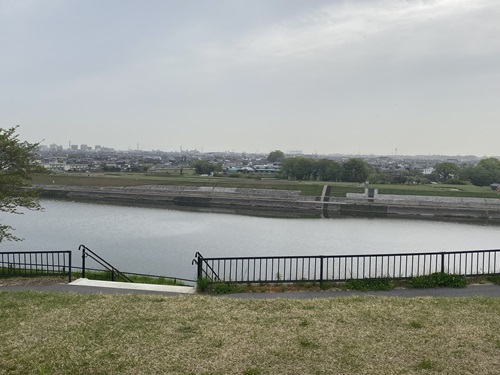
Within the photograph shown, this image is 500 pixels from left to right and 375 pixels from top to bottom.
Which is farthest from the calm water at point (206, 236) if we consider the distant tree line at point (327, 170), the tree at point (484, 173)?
the tree at point (484, 173)

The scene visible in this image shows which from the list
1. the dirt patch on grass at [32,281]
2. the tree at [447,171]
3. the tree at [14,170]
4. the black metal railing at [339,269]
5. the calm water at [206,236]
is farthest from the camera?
the tree at [447,171]

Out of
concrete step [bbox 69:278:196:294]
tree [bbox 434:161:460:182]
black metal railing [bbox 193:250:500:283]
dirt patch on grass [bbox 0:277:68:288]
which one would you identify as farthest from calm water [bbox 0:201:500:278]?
tree [bbox 434:161:460:182]

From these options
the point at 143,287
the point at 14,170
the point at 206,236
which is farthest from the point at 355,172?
the point at 143,287

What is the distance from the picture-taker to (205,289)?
25.6 feet

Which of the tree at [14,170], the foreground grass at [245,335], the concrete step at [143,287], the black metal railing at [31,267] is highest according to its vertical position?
the tree at [14,170]

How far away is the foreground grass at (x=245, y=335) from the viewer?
4348 millimetres

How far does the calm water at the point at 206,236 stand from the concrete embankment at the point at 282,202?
8.08 m

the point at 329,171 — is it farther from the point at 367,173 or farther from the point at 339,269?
the point at 339,269

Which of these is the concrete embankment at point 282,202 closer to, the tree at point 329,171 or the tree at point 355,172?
the tree at point 355,172

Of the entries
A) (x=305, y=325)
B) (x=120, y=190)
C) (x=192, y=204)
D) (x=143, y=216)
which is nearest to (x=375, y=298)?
(x=305, y=325)

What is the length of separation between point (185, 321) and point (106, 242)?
22151 millimetres

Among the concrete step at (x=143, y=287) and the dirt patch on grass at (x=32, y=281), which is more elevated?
the concrete step at (x=143, y=287)

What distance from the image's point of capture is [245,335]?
5.11m

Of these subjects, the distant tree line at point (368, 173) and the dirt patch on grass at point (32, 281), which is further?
the distant tree line at point (368, 173)
